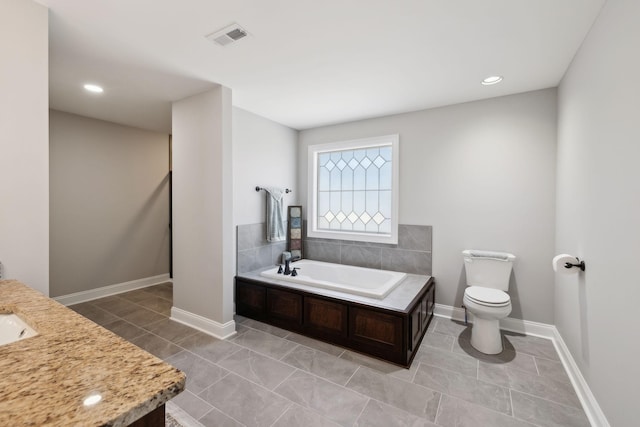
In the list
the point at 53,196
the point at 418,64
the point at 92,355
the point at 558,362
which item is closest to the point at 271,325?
the point at 92,355

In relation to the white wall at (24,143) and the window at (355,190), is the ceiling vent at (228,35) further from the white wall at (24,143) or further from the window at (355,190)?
the window at (355,190)

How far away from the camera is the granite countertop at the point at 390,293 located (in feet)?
8.48

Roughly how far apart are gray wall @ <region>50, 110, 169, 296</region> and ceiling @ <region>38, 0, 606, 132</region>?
720 mm

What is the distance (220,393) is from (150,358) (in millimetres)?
1545

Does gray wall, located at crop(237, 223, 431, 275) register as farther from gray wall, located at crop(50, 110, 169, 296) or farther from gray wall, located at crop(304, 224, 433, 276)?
gray wall, located at crop(50, 110, 169, 296)

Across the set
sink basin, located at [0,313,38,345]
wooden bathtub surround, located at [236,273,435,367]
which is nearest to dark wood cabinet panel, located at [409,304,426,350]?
wooden bathtub surround, located at [236,273,435,367]

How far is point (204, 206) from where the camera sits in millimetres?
3002

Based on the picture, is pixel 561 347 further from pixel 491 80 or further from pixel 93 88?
pixel 93 88

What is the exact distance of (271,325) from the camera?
3.19 metres

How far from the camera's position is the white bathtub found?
3092 mm

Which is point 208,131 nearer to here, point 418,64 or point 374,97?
point 374,97

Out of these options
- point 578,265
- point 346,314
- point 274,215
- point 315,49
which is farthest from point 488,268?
point 315,49

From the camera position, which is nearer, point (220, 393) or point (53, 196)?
point (220, 393)

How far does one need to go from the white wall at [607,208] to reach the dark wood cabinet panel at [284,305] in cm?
233
